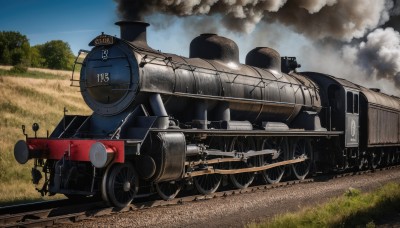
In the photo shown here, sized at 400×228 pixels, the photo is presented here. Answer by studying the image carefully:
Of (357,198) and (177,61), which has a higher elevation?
(177,61)

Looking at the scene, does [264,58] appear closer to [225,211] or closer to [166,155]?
[166,155]

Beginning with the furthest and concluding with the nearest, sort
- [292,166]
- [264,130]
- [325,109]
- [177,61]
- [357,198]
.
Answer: [325,109] < [292,166] < [264,130] < [177,61] < [357,198]

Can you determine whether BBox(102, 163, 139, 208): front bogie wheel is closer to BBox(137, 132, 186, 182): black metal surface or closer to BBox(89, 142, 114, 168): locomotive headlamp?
BBox(137, 132, 186, 182): black metal surface

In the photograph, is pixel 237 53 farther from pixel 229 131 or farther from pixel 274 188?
pixel 274 188

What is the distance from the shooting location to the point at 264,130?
1214 cm

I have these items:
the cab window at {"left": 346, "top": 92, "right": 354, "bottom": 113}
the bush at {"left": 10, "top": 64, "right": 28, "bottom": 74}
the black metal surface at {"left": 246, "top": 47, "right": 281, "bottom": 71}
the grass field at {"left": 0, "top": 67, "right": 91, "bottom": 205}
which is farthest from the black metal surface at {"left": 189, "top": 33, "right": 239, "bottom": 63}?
the bush at {"left": 10, "top": 64, "right": 28, "bottom": 74}

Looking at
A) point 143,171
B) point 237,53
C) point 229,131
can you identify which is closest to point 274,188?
point 229,131

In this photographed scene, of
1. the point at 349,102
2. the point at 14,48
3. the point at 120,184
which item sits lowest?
the point at 120,184

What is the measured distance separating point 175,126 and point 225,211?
2152mm

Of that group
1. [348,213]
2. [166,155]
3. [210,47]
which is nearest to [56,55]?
[210,47]

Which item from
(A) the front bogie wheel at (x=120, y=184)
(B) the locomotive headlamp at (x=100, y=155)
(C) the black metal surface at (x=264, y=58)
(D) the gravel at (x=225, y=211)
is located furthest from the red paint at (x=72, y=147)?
(C) the black metal surface at (x=264, y=58)

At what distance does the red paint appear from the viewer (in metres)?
8.18

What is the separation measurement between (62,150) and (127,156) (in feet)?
4.19

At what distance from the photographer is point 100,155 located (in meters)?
7.96
